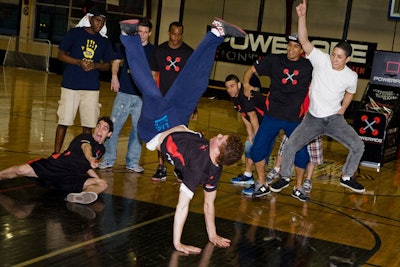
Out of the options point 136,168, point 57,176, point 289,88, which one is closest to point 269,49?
point 136,168

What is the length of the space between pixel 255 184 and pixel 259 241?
174cm

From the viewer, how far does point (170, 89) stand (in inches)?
217

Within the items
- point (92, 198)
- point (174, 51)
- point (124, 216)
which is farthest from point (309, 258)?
point (174, 51)

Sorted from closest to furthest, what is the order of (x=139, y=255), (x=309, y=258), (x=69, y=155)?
(x=139, y=255), (x=309, y=258), (x=69, y=155)

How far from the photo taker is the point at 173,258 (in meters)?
4.53

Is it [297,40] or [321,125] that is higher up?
[297,40]

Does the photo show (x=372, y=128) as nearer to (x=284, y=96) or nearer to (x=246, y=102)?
(x=246, y=102)

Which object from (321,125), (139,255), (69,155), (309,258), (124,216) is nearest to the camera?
(139,255)

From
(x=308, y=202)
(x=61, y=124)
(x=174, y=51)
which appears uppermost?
(x=174, y=51)

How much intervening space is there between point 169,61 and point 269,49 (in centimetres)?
1123

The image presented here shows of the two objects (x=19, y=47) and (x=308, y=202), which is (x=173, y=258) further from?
(x=19, y=47)

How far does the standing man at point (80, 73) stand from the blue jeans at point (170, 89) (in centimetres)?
161

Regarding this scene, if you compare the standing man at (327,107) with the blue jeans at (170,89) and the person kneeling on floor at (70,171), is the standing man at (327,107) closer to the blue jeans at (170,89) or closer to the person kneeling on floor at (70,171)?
the blue jeans at (170,89)

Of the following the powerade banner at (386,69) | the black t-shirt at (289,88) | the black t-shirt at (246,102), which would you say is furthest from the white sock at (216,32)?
the powerade banner at (386,69)
